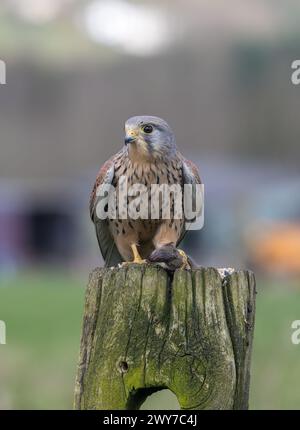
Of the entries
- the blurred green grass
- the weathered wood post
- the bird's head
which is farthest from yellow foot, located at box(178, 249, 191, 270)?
the blurred green grass

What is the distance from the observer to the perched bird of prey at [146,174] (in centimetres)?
533

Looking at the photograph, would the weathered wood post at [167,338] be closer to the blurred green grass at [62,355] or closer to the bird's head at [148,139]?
the bird's head at [148,139]

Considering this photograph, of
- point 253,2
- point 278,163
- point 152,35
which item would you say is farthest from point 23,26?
point 278,163

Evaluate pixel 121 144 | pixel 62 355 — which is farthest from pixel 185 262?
pixel 121 144

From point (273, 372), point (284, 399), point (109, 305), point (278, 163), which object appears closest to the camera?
point (109, 305)

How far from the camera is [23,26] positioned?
4419 inches

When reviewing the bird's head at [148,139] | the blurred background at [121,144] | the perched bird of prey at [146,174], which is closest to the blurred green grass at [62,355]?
the blurred background at [121,144]

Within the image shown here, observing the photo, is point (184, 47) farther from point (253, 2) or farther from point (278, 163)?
point (278, 163)

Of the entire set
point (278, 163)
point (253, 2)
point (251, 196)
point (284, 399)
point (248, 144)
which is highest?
point (253, 2)

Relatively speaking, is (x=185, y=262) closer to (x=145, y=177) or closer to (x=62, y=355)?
(x=145, y=177)

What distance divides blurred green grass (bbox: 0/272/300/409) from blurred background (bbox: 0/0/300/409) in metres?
0.02

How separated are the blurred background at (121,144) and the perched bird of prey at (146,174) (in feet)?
8.41

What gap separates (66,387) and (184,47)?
99895 mm

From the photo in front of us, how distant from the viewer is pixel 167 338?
12.5ft
